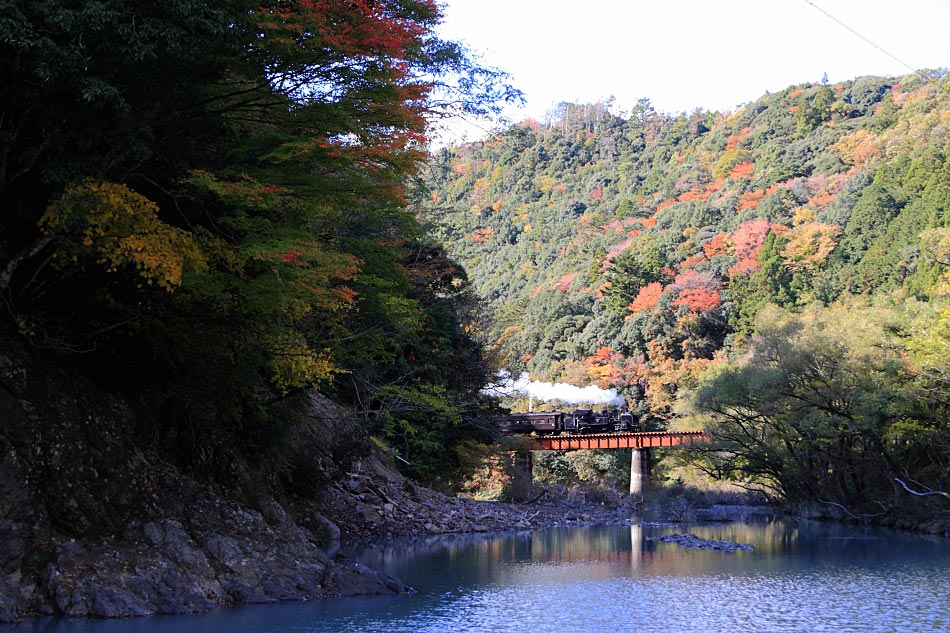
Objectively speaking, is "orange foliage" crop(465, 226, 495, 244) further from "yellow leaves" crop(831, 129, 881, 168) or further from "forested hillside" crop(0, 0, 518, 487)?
"forested hillside" crop(0, 0, 518, 487)

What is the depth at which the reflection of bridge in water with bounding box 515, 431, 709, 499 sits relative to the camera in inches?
1473

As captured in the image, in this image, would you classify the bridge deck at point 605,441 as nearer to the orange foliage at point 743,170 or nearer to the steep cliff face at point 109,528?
the steep cliff face at point 109,528

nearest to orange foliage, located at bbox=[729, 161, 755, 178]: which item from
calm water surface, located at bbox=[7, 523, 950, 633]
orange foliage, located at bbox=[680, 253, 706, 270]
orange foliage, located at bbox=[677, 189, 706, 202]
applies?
orange foliage, located at bbox=[677, 189, 706, 202]

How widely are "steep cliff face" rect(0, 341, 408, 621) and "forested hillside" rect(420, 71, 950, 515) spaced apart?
273 inches

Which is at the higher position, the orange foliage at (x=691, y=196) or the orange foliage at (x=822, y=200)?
the orange foliage at (x=691, y=196)

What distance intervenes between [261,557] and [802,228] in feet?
147

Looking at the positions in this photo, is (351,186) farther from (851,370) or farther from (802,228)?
(802,228)

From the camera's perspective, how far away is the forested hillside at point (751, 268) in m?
26.5

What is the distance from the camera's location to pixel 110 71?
10094 mm

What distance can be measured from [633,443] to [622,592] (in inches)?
1051

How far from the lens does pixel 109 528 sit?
1098 cm

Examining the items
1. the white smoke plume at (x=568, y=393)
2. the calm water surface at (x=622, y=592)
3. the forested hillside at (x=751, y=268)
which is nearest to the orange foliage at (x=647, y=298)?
the forested hillside at (x=751, y=268)

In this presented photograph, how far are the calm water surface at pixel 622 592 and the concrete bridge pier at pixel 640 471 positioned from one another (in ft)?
62.1

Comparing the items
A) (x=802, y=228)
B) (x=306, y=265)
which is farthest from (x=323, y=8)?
(x=802, y=228)
